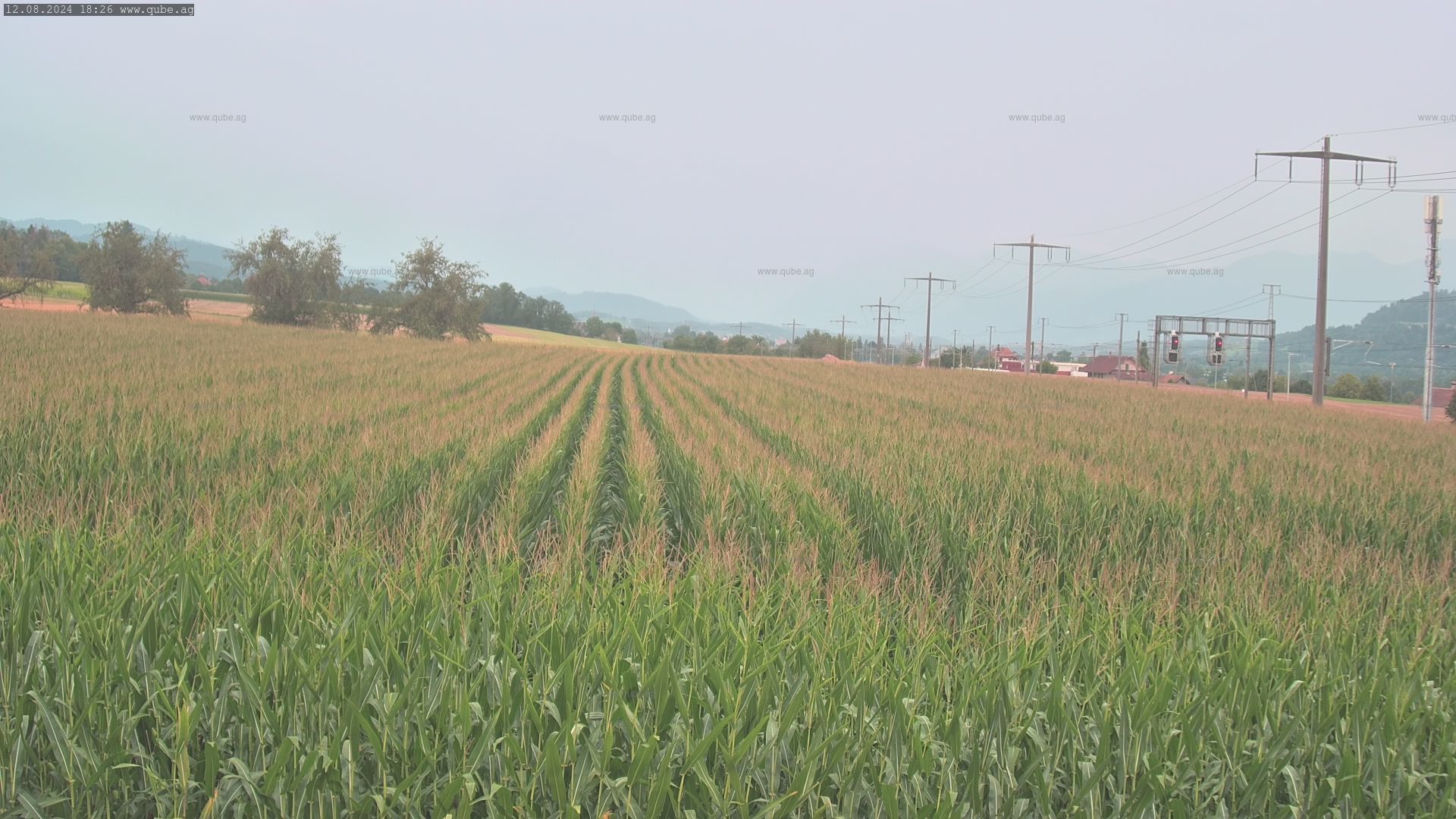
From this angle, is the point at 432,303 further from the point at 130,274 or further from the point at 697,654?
the point at 697,654

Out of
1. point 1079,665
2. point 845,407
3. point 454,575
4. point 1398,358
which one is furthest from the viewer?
point 1398,358

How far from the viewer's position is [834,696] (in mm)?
2426

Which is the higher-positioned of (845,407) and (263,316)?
(263,316)

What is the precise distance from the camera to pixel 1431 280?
2503cm

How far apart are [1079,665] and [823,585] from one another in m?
1.75

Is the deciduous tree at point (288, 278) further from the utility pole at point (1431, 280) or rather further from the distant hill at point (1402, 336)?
the distant hill at point (1402, 336)

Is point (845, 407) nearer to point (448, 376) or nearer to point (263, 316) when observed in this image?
point (448, 376)

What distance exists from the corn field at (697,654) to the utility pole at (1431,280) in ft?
80.8

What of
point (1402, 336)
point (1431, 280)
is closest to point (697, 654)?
point (1431, 280)

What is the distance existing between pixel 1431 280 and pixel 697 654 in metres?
32.9

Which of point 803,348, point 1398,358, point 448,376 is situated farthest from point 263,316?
point 1398,358

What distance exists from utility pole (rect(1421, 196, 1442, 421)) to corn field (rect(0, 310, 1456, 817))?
24642mm

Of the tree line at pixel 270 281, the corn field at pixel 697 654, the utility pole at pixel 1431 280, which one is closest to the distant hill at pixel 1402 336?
the utility pole at pixel 1431 280

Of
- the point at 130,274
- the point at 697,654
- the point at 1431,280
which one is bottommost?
the point at 697,654
